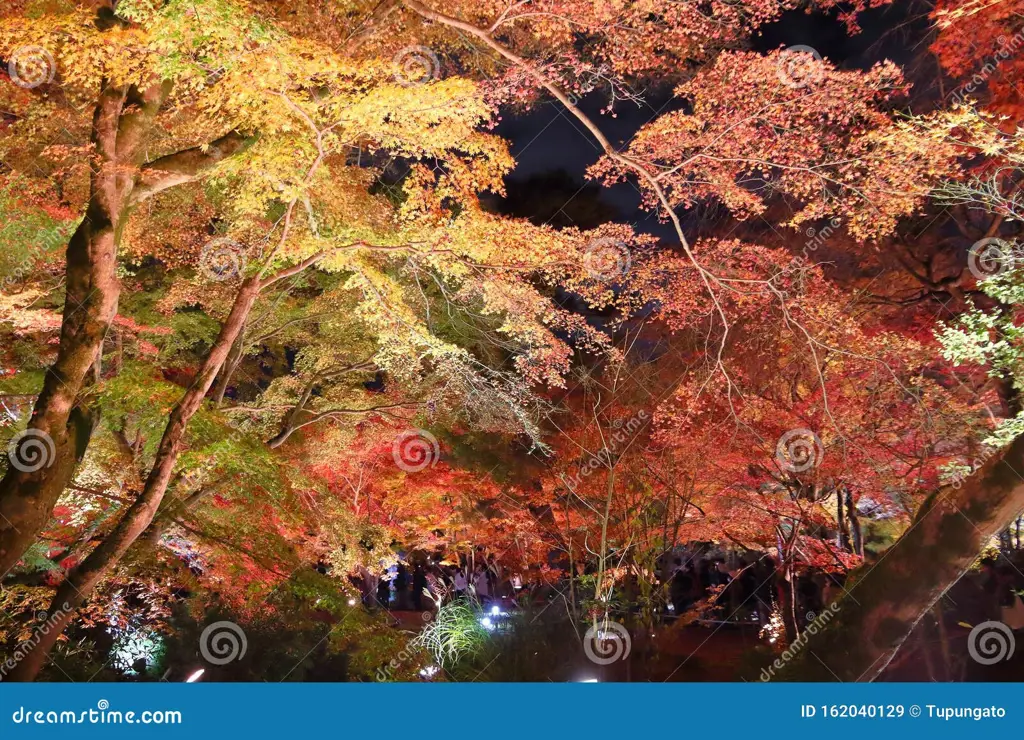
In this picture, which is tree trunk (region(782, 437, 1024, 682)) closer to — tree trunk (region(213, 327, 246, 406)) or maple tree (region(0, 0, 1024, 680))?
maple tree (region(0, 0, 1024, 680))

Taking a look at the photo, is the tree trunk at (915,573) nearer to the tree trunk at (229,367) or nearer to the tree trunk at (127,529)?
the tree trunk at (127,529)

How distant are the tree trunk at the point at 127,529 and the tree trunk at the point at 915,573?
6236 mm

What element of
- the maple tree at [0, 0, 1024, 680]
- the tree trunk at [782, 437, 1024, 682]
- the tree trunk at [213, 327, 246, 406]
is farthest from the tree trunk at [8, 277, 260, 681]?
the tree trunk at [782, 437, 1024, 682]

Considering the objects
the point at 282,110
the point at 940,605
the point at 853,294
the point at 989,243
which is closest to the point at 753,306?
the point at 853,294

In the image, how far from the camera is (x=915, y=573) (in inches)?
252

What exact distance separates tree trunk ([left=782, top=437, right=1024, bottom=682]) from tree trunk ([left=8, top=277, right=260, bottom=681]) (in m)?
6.24

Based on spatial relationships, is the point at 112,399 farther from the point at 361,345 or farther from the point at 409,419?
the point at 409,419

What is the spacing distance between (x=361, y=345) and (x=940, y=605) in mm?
9967

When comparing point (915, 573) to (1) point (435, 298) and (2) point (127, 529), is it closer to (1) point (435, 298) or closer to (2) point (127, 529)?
(2) point (127, 529)

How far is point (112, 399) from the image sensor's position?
7008 mm

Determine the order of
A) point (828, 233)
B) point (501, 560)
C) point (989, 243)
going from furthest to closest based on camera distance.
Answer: point (501, 560)
point (828, 233)
point (989, 243)

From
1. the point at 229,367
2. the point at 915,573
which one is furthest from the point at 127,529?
the point at 915,573

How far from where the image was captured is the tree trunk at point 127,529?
6312 mm

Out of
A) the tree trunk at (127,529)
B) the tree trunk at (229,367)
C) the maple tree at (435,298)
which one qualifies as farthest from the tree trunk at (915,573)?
the tree trunk at (229,367)
